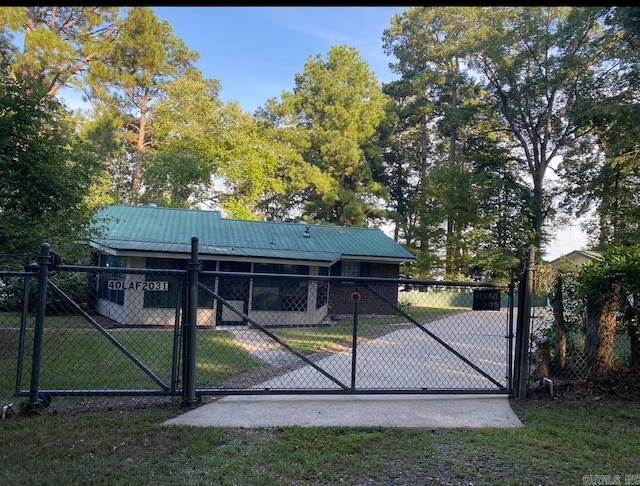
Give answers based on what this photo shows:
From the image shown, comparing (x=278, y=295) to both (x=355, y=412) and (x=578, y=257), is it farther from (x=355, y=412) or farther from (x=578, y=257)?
(x=578, y=257)

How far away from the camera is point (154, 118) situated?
28219 millimetres

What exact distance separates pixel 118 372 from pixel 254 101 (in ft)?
88.7

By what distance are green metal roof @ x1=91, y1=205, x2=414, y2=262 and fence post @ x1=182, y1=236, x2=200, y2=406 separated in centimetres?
979

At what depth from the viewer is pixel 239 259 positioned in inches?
595

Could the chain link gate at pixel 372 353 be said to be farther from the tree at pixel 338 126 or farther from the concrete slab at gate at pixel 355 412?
the tree at pixel 338 126

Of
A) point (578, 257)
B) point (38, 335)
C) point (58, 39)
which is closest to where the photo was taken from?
point (38, 335)

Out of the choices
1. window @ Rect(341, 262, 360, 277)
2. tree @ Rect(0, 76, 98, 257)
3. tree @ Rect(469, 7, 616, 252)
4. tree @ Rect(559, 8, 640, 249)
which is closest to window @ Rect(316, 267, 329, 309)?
window @ Rect(341, 262, 360, 277)

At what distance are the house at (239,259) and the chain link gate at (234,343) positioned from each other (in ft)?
0.30

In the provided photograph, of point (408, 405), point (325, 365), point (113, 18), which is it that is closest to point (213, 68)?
point (113, 18)

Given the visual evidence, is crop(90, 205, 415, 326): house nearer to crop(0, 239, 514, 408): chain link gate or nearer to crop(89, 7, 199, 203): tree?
crop(0, 239, 514, 408): chain link gate

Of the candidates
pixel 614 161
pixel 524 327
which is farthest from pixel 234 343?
pixel 614 161

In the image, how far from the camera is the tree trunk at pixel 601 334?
18.6ft

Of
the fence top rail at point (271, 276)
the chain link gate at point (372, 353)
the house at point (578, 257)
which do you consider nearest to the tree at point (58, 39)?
the chain link gate at point (372, 353)

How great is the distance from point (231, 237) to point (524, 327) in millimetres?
12900
